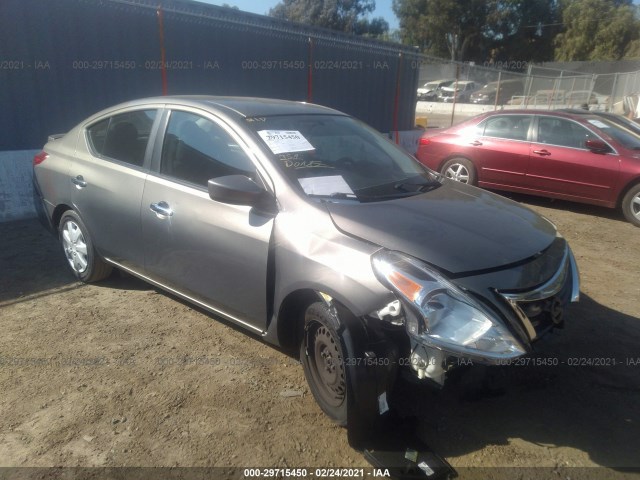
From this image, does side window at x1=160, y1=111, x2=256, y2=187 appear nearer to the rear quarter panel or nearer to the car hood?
the car hood

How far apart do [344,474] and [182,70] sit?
7352mm

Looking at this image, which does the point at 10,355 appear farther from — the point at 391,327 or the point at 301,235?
the point at 391,327

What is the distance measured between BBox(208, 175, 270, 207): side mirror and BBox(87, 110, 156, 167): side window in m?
1.15

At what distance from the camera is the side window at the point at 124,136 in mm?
3734

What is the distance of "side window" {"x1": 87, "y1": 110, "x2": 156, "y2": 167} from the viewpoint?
373 centimetres

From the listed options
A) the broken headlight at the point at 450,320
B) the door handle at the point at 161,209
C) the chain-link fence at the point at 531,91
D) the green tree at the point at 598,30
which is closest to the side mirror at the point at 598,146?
A: the broken headlight at the point at 450,320

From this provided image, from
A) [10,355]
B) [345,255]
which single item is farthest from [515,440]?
[10,355]

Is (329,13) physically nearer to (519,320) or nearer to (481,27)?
(481,27)

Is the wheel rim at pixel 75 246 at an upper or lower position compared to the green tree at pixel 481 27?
lower

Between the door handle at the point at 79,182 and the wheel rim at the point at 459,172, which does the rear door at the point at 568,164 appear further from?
the door handle at the point at 79,182

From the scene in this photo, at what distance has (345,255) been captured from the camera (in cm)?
249

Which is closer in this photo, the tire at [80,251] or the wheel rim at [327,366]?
the wheel rim at [327,366]

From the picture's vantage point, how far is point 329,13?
52469mm

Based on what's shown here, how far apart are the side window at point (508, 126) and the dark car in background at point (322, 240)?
4673 millimetres
